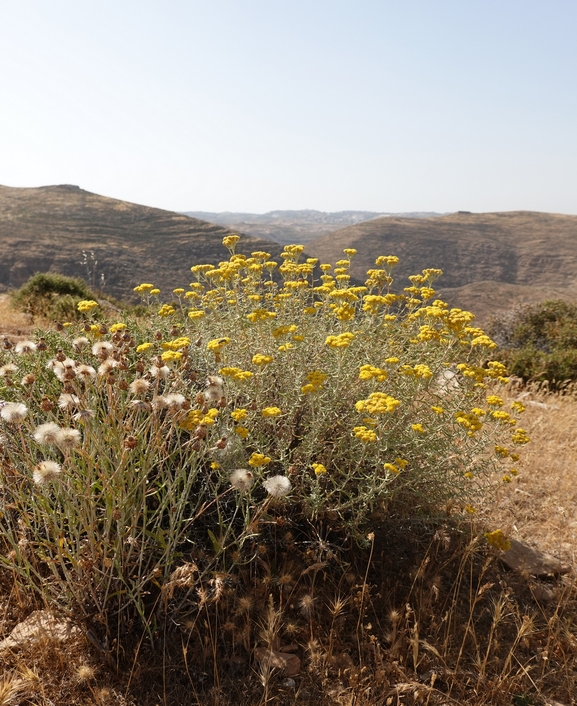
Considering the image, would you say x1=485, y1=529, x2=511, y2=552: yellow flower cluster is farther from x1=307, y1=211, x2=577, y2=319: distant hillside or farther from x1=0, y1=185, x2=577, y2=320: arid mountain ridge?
x1=307, y1=211, x2=577, y2=319: distant hillside

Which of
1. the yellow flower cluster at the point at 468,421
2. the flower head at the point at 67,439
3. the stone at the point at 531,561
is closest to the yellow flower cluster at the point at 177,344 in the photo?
the flower head at the point at 67,439

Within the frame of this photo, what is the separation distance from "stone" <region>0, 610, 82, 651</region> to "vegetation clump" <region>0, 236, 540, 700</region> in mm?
87

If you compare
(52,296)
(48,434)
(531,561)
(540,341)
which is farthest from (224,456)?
(540,341)

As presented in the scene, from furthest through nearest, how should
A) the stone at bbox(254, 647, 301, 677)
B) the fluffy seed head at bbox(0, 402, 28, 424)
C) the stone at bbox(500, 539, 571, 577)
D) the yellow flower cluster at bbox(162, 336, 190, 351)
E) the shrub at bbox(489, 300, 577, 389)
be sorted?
the shrub at bbox(489, 300, 577, 389) < the stone at bbox(500, 539, 571, 577) < the yellow flower cluster at bbox(162, 336, 190, 351) < the stone at bbox(254, 647, 301, 677) < the fluffy seed head at bbox(0, 402, 28, 424)

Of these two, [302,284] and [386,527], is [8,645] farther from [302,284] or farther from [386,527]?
[302,284]

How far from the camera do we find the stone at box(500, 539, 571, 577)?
3.15 m

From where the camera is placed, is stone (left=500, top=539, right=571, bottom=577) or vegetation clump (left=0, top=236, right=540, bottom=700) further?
stone (left=500, top=539, right=571, bottom=577)

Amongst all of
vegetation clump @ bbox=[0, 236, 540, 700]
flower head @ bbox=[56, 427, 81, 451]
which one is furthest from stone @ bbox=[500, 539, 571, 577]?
flower head @ bbox=[56, 427, 81, 451]

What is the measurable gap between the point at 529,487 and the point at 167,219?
73437 millimetres

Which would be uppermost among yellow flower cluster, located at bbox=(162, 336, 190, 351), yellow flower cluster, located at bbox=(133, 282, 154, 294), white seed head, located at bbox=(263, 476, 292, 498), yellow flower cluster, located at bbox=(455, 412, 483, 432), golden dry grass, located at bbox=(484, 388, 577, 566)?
yellow flower cluster, located at bbox=(133, 282, 154, 294)

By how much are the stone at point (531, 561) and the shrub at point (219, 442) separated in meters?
0.44

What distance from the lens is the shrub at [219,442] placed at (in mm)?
2076

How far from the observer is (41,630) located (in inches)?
83.0

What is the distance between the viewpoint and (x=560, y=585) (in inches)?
121
